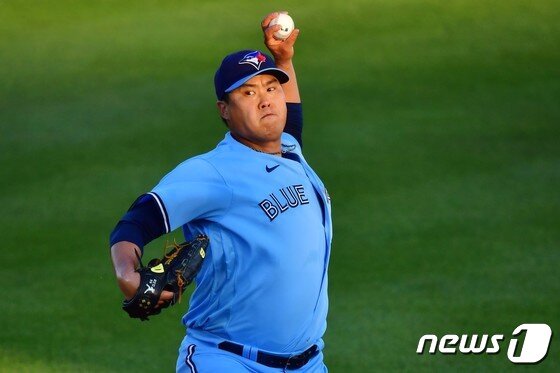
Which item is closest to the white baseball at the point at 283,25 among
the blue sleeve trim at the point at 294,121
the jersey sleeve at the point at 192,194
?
the blue sleeve trim at the point at 294,121

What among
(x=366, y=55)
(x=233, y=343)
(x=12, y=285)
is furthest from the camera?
(x=366, y=55)

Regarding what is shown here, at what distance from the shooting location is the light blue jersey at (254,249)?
217 inches


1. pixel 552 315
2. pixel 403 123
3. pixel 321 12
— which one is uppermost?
pixel 321 12

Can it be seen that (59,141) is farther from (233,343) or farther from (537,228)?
(233,343)

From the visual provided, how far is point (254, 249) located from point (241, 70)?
863mm

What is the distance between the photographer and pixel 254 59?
19.2ft

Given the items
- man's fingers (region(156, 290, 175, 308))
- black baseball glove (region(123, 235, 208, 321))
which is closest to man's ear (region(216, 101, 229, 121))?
black baseball glove (region(123, 235, 208, 321))

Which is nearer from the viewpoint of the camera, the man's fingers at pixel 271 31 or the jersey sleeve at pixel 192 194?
the jersey sleeve at pixel 192 194

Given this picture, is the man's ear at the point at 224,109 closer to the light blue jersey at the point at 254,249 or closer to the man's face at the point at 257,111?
the man's face at the point at 257,111

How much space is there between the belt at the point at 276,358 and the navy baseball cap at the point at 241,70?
117 cm

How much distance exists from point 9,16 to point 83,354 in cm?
698

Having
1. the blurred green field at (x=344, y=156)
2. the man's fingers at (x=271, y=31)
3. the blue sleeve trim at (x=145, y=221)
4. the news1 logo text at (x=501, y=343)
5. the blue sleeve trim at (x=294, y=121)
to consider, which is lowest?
the news1 logo text at (x=501, y=343)

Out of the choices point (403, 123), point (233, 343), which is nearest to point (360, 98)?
point (403, 123)

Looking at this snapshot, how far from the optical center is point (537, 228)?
10.2 meters
